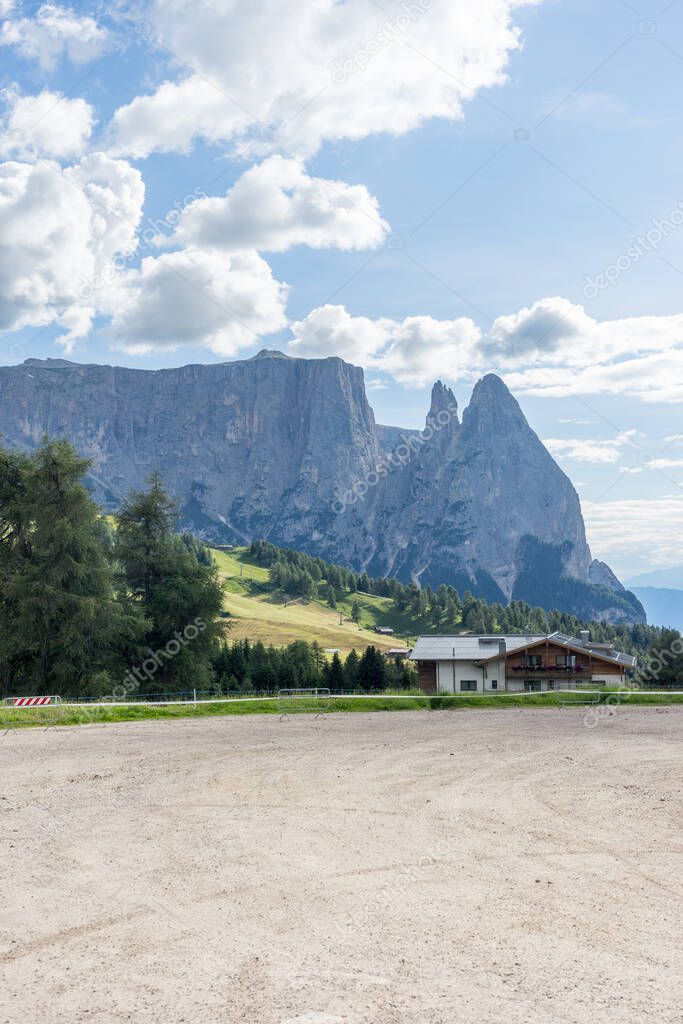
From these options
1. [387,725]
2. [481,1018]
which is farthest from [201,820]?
[387,725]

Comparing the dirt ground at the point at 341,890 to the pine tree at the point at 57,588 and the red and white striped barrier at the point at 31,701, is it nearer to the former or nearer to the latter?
the red and white striped barrier at the point at 31,701

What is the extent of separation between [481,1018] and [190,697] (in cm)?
3693

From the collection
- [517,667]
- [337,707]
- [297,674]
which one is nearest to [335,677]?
[297,674]

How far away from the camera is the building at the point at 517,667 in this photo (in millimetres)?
65938

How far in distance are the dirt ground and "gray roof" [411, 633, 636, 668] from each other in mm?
43789

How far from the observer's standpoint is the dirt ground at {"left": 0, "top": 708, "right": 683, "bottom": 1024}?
7578 millimetres

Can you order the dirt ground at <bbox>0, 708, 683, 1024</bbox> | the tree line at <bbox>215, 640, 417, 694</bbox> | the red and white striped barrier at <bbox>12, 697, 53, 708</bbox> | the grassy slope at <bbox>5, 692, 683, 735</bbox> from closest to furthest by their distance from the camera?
1. the dirt ground at <bbox>0, 708, 683, 1024</bbox>
2. the grassy slope at <bbox>5, 692, 683, 735</bbox>
3. the red and white striped barrier at <bbox>12, 697, 53, 708</bbox>
4. the tree line at <bbox>215, 640, 417, 694</bbox>

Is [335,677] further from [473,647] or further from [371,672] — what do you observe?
[473,647]

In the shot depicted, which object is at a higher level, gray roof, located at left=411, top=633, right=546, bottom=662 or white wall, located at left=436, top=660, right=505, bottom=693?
gray roof, located at left=411, top=633, right=546, bottom=662

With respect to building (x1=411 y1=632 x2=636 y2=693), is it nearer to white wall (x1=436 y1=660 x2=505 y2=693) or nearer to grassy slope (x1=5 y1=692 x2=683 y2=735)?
white wall (x1=436 y1=660 x2=505 y2=693)

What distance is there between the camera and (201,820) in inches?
577

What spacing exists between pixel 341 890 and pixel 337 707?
24.6 meters

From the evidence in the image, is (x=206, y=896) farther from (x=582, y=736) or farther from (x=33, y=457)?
(x=33, y=457)

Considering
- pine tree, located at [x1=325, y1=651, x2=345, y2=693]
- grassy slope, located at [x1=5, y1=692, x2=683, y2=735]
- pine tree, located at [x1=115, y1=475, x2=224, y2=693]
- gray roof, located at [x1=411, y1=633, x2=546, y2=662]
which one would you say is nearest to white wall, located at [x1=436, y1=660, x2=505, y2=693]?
gray roof, located at [x1=411, y1=633, x2=546, y2=662]
